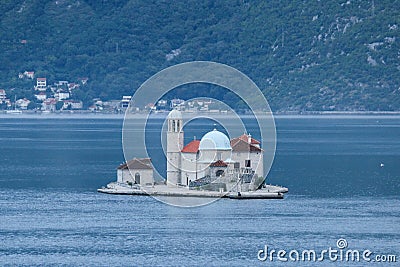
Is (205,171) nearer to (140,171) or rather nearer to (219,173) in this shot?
(219,173)


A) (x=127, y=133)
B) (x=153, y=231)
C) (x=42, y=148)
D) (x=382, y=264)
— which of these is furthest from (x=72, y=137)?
(x=382, y=264)

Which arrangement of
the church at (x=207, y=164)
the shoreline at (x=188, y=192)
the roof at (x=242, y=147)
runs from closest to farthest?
the shoreline at (x=188, y=192) → the church at (x=207, y=164) → the roof at (x=242, y=147)

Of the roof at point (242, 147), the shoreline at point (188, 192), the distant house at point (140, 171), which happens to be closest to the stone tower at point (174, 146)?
the shoreline at point (188, 192)

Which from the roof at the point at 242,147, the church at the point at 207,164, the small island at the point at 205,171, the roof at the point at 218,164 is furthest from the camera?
the roof at the point at 242,147

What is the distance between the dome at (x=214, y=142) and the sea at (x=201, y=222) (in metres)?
4.73

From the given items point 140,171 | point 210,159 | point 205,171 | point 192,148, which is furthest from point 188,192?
point 140,171

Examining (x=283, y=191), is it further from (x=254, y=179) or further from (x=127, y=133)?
(x=127, y=133)

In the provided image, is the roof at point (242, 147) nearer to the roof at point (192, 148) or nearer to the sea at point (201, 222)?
the roof at point (192, 148)

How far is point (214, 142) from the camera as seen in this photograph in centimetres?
8469

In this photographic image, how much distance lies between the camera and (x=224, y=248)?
6331 cm

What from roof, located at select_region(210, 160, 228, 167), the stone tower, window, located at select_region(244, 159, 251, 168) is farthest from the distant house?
window, located at select_region(244, 159, 251, 168)

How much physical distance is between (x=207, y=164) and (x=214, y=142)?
61.2 inches

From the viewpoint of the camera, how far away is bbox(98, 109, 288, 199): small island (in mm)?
83188

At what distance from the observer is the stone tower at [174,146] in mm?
85312
